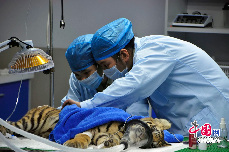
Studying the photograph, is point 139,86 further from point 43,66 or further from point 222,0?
point 222,0

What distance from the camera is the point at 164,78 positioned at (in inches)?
84.7

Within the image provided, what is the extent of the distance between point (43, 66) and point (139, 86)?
0.49 meters

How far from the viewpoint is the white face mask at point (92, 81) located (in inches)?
102

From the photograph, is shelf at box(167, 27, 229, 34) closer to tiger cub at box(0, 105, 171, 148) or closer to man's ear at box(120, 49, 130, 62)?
man's ear at box(120, 49, 130, 62)

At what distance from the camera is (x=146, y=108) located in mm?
2617

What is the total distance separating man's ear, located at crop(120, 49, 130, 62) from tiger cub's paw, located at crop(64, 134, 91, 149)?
25.2 inches

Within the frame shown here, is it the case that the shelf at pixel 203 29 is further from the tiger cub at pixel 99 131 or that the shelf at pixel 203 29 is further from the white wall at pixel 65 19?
the tiger cub at pixel 99 131

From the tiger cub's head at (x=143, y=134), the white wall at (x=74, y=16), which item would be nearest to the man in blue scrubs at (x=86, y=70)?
the tiger cub's head at (x=143, y=134)

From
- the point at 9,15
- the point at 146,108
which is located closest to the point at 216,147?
the point at 146,108

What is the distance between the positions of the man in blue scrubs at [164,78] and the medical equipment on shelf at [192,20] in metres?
1.56

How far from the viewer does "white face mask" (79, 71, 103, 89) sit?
8.47ft

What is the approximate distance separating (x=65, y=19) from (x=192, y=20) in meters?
1.41

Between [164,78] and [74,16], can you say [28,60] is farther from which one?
[74,16]

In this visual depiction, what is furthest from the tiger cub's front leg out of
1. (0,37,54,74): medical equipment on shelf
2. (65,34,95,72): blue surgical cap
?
(65,34,95,72): blue surgical cap
